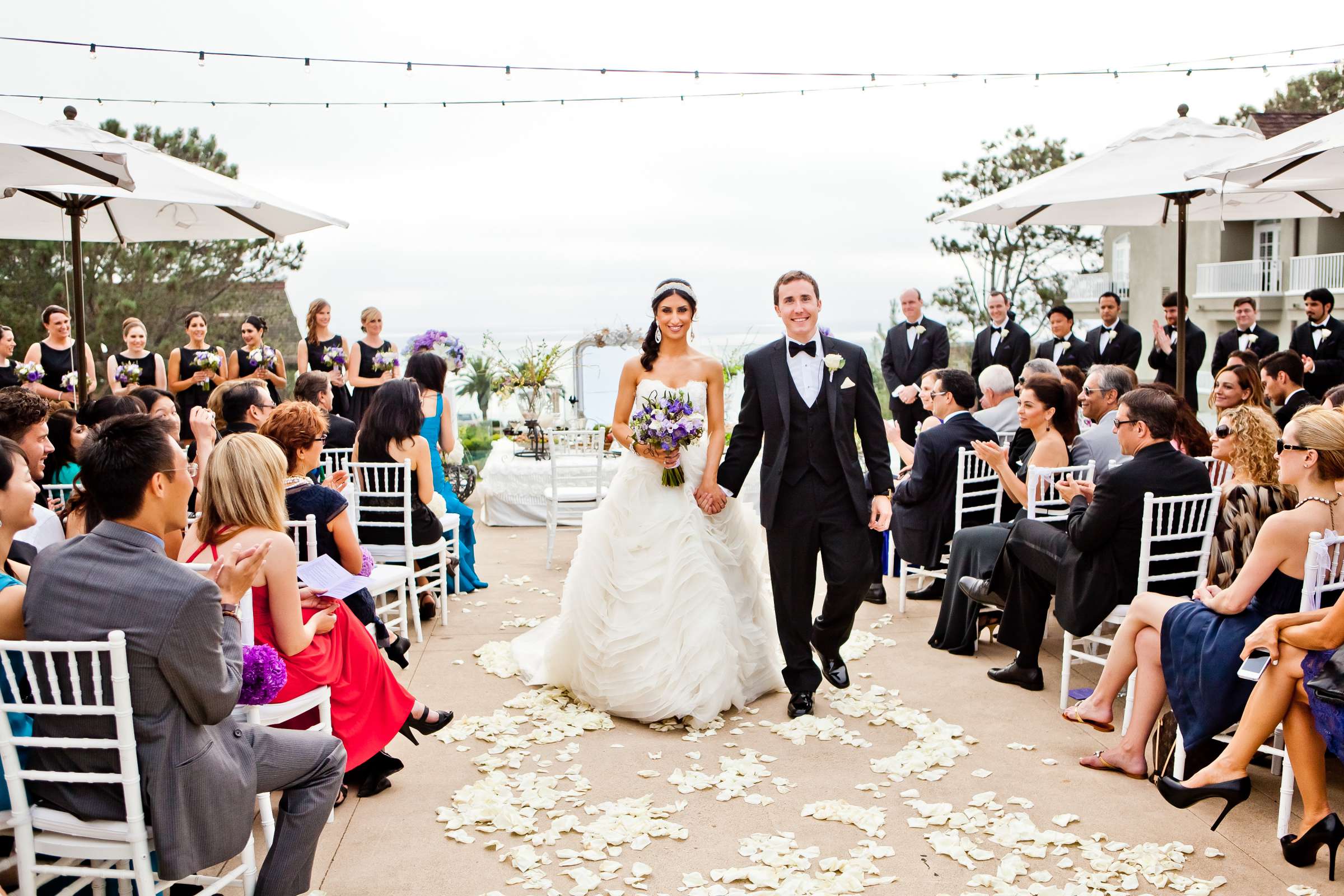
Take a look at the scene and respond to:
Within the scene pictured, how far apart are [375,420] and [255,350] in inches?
132

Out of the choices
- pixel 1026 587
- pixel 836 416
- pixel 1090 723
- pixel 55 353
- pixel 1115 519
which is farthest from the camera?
pixel 55 353

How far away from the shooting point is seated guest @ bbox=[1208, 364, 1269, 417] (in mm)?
5395

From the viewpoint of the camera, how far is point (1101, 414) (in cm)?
581

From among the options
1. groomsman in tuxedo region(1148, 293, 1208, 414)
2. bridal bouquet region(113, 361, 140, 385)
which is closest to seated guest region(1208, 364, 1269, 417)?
groomsman in tuxedo region(1148, 293, 1208, 414)

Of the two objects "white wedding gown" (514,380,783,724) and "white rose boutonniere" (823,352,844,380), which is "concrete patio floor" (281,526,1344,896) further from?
"white rose boutonniere" (823,352,844,380)

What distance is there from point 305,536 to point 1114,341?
24.3 ft

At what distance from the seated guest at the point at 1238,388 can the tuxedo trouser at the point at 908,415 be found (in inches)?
160

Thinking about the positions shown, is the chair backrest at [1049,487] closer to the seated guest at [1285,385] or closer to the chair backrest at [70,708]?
the seated guest at [1285,385]

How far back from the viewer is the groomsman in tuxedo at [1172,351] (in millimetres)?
8695

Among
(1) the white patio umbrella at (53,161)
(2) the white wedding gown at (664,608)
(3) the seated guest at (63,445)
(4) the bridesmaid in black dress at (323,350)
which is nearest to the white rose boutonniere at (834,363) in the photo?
(2) the white wedding gown at (664,608)

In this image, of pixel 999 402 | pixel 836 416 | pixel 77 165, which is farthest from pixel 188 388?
pixel 999 402

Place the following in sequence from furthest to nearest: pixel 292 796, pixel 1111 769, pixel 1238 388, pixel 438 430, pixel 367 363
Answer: pixel 367 363 → pixel 438 430 → pixel 1238 388 → pixel 1111 769 → pixel 292 796

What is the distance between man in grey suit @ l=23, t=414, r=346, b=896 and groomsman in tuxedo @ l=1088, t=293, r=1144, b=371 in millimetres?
8362

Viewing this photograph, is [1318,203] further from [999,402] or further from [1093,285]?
[1093,285]
